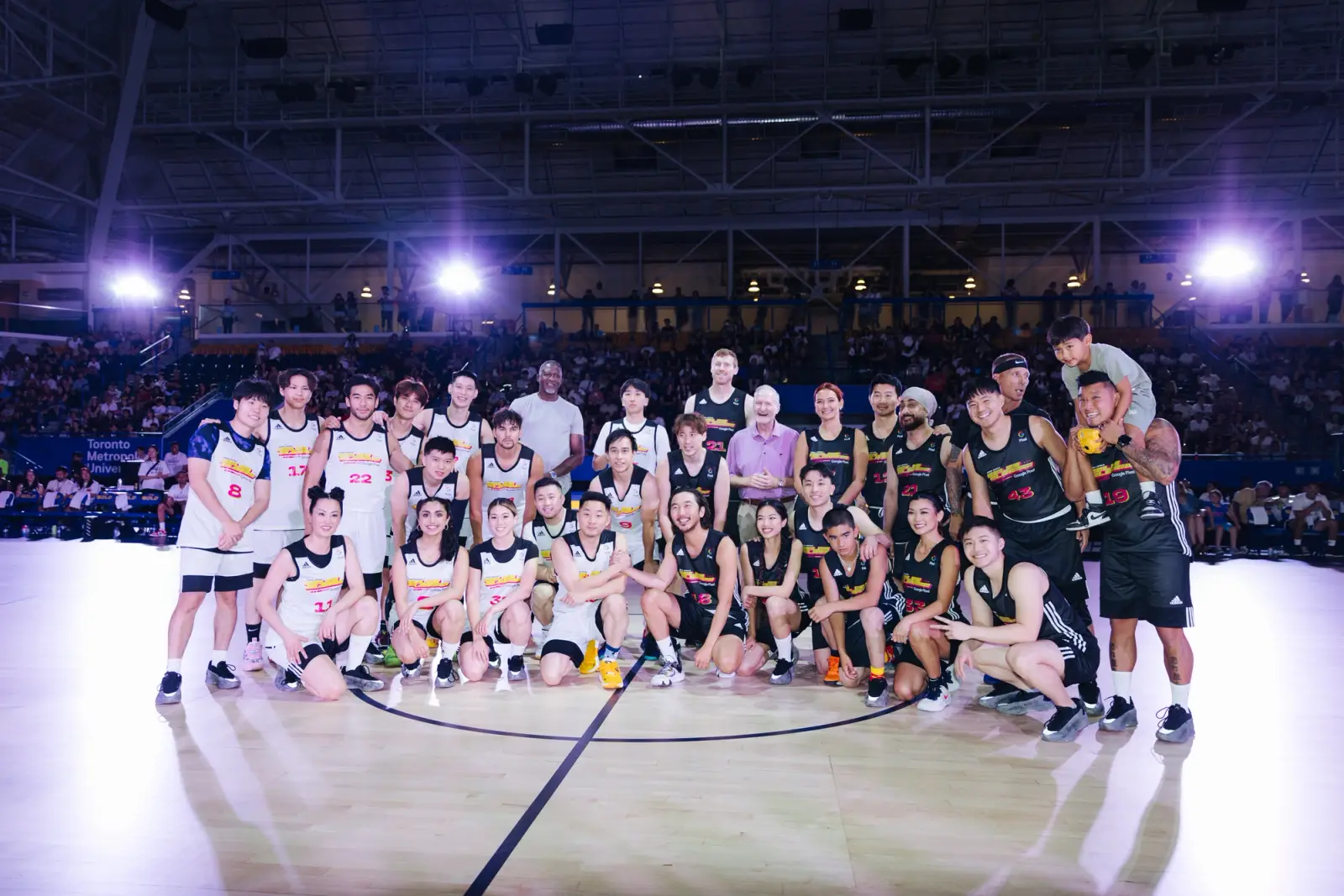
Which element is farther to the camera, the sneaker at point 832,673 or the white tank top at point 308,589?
the sneaker at point 832,673

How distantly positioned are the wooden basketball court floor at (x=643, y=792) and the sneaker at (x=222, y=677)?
13 centimetres

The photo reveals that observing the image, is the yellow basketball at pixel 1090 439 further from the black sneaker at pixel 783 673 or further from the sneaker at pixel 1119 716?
the black sneaker at pixel 783 673

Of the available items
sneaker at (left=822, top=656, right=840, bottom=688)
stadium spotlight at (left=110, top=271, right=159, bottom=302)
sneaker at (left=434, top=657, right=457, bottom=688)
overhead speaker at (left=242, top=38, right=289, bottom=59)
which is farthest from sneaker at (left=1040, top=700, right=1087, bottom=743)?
stadium spotlight at (left=110, top=271, right=159, bottom=302)

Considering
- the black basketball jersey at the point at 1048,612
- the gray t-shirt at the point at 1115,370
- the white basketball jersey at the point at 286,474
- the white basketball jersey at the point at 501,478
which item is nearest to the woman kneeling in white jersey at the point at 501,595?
the white basketball jersey at the point at 501,478

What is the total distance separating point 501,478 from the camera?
6.23m

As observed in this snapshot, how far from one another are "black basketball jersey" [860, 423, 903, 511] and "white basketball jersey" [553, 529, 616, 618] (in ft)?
5.85

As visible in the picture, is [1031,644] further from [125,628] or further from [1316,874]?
[125,628]

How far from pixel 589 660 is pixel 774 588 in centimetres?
129

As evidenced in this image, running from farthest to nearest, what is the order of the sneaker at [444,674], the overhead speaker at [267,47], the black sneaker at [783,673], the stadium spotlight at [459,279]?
the stadium spotlight at [459,279]
the overhead speaker at [267,47]
the black sneaker at [783,673]
the sneaker at [444,674]

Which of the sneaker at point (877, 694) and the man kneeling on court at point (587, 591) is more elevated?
the man kneeling on court at point (587, 591)

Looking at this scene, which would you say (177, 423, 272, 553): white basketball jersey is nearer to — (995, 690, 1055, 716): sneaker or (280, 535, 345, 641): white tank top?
(280, 535, 345, 641): white tank top

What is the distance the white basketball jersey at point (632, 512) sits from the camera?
6.04 meters

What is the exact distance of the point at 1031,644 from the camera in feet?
15.1

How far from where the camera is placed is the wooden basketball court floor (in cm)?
305
